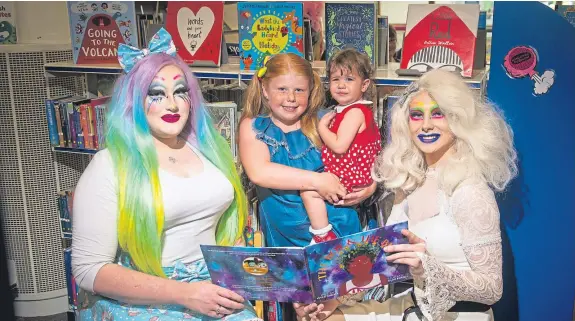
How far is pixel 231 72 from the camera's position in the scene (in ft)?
10.0

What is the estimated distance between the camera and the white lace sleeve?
2.14 m

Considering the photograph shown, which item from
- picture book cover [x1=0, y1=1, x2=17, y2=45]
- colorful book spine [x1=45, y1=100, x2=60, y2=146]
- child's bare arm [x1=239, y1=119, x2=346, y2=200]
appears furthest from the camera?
picture book cover [x1=0, y1=1, x2=17, y2=45]

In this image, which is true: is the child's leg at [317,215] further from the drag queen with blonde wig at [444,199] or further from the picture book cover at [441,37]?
the picture book cover at [441,37]

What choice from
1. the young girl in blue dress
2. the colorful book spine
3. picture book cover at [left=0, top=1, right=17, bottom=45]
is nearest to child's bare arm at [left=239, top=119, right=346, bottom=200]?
the young girl in blue dress

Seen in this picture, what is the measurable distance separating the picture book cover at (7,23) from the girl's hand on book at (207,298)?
2.30m

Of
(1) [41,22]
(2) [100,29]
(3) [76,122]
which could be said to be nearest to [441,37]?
(2) [100,29]

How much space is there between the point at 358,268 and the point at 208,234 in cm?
61

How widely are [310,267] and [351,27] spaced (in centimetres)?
132

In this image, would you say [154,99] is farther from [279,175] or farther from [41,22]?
[41,22]

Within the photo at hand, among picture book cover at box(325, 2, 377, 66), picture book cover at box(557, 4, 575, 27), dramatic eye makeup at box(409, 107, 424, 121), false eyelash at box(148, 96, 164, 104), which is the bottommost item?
dramatic eye makeup at box(409, 107, 424, 121)

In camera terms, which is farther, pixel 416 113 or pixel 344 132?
pixel 344 132

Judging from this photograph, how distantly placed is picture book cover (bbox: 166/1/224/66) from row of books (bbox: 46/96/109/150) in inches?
23.1

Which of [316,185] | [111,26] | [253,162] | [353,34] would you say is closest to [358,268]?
[316,185]

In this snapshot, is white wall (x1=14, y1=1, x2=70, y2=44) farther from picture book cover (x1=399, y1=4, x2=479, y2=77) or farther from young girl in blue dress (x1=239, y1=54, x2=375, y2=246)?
picture book cover (x1=399, y1=4, x2=479, y2=77)
